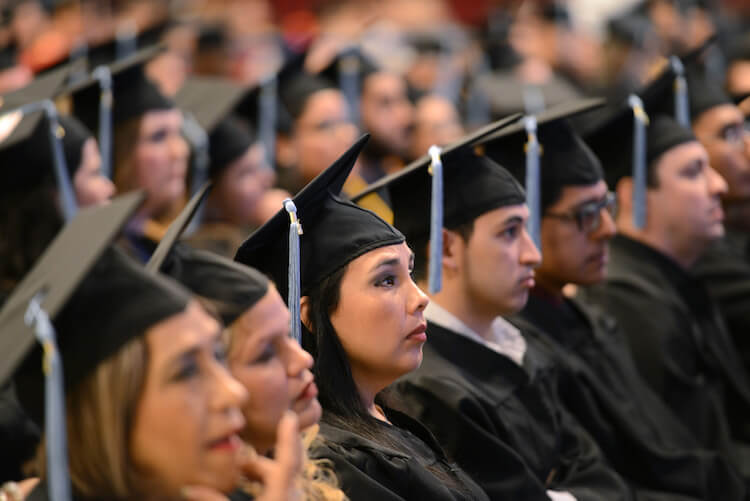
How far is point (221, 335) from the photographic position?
1633 mm

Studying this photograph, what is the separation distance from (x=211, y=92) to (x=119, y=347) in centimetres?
344

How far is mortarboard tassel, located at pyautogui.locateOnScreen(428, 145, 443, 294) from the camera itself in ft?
8.29

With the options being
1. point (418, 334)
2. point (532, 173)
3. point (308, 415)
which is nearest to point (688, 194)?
point (532, 173)

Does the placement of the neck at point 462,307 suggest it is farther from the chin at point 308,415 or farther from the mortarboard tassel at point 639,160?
the mortarboard tassel at point 639,160

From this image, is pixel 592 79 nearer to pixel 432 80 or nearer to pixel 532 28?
pixel 532 28

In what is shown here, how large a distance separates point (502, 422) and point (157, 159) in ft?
6.41

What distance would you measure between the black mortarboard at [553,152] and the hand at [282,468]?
→ 5.20 feet

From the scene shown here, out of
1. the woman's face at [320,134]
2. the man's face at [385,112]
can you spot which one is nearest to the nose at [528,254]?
the woman's face at [320,134]

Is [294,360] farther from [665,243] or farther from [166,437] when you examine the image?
[665,243]

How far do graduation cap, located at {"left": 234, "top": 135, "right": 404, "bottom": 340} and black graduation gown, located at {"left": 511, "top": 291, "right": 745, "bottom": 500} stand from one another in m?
1.08

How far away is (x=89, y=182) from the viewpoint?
3.29 metres

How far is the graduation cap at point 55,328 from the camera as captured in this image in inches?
54.1

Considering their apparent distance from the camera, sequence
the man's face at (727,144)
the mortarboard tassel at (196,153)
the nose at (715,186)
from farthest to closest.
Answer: the mortarboard tassel at (196,153), the man's face at (727,144), the nose at (715,186)

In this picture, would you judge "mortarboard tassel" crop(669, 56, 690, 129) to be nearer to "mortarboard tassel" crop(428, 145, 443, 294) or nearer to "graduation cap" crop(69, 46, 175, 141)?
"mortarboard tassel" crop(428, 145, 443, 294)
